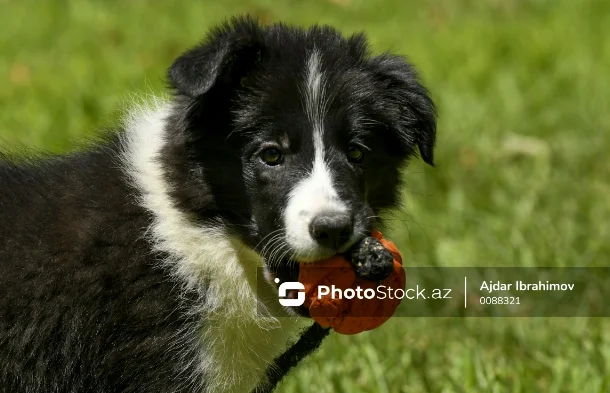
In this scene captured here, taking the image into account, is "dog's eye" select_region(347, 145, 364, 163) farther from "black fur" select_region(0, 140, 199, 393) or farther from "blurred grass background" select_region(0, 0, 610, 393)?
"black fur" select_region(0, 140, 199, 393)

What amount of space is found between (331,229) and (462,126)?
4199mm

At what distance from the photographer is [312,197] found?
3531 millimetres

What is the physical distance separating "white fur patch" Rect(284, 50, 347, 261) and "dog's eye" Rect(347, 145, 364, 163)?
15cm

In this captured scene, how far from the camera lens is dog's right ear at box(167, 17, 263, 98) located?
11.7 ft

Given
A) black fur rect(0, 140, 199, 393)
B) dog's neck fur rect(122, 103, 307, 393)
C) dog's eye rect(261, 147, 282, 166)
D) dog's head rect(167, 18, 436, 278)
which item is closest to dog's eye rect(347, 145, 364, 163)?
dog's head rect(167, 18, 436, 278)

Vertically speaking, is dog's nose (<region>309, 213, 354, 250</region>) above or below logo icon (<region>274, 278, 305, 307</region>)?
above

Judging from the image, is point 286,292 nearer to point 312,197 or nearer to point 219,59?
point 312,197

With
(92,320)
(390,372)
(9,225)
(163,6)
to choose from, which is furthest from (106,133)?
(163,6)

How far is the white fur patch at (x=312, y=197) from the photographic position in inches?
138

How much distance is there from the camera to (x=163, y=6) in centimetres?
990

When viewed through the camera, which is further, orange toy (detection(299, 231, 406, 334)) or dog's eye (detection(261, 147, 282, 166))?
dog's eye (detection(261, 147, 282, 166))

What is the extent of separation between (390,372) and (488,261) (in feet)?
4.72

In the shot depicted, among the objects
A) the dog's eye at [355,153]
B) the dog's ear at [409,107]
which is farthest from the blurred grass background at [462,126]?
the dog's eye at [355,153]

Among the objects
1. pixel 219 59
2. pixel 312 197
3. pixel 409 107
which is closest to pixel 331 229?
pixel 312 197
